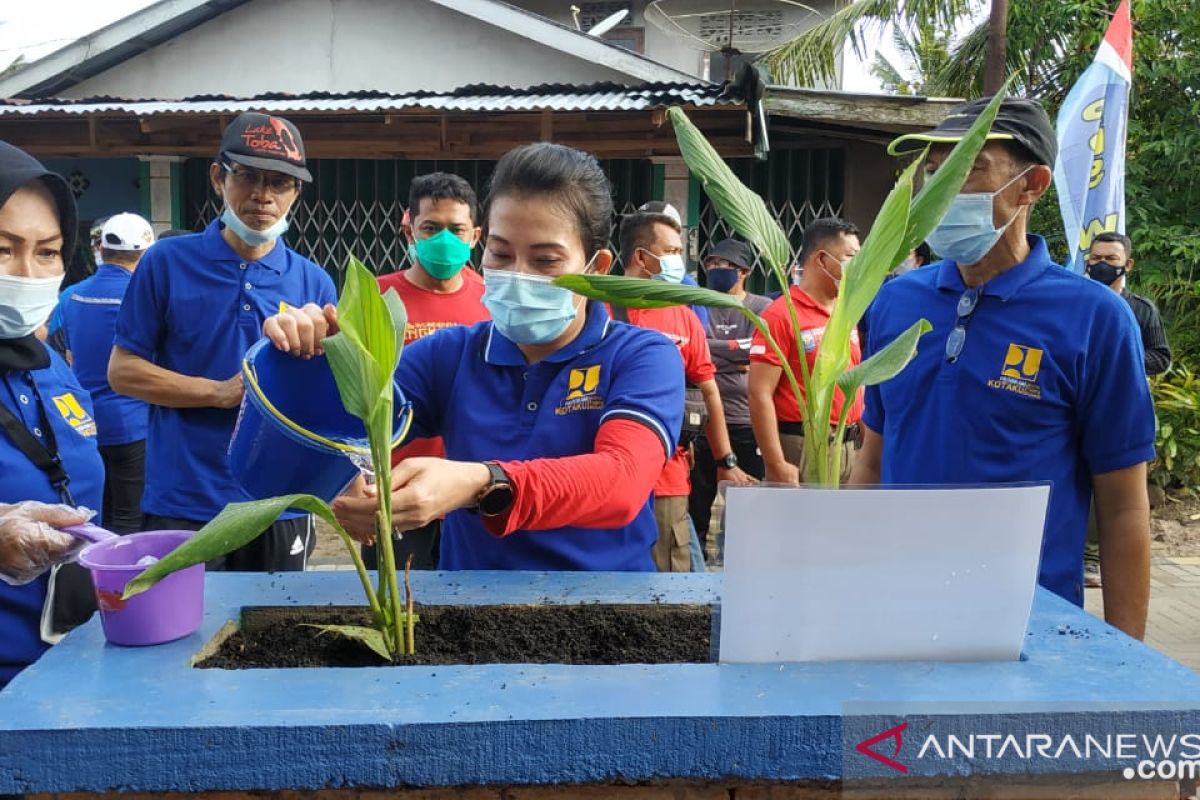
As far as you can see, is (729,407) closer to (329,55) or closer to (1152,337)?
(1152,337)

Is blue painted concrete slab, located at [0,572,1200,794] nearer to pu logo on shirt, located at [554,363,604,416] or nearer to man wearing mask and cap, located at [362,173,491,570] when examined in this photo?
pu logo on shirt, located at [554,363,604,416]

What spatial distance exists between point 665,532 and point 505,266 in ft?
6.46

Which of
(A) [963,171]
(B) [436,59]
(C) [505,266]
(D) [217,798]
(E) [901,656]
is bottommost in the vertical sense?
(D) [217,798]

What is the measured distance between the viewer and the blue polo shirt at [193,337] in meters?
2.61

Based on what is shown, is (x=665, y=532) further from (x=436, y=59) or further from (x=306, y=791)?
(x=436, y=59)

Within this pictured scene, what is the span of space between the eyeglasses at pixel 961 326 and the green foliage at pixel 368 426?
119cm

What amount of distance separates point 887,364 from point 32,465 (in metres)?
1.52

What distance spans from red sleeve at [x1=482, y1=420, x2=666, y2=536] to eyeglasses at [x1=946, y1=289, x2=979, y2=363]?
0.73 m

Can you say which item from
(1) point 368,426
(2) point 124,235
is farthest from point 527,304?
(2) point 124,235

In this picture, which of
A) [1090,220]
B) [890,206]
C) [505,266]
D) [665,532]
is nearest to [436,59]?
[1090,220]

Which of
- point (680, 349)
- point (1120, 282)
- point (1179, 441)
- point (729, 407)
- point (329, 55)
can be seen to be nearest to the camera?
point (680, 349)

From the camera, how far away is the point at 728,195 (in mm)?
1366

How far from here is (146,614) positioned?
1.25 m

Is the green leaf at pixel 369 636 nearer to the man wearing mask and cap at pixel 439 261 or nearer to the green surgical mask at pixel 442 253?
the man wearing mask and cap at pixel 439 261
